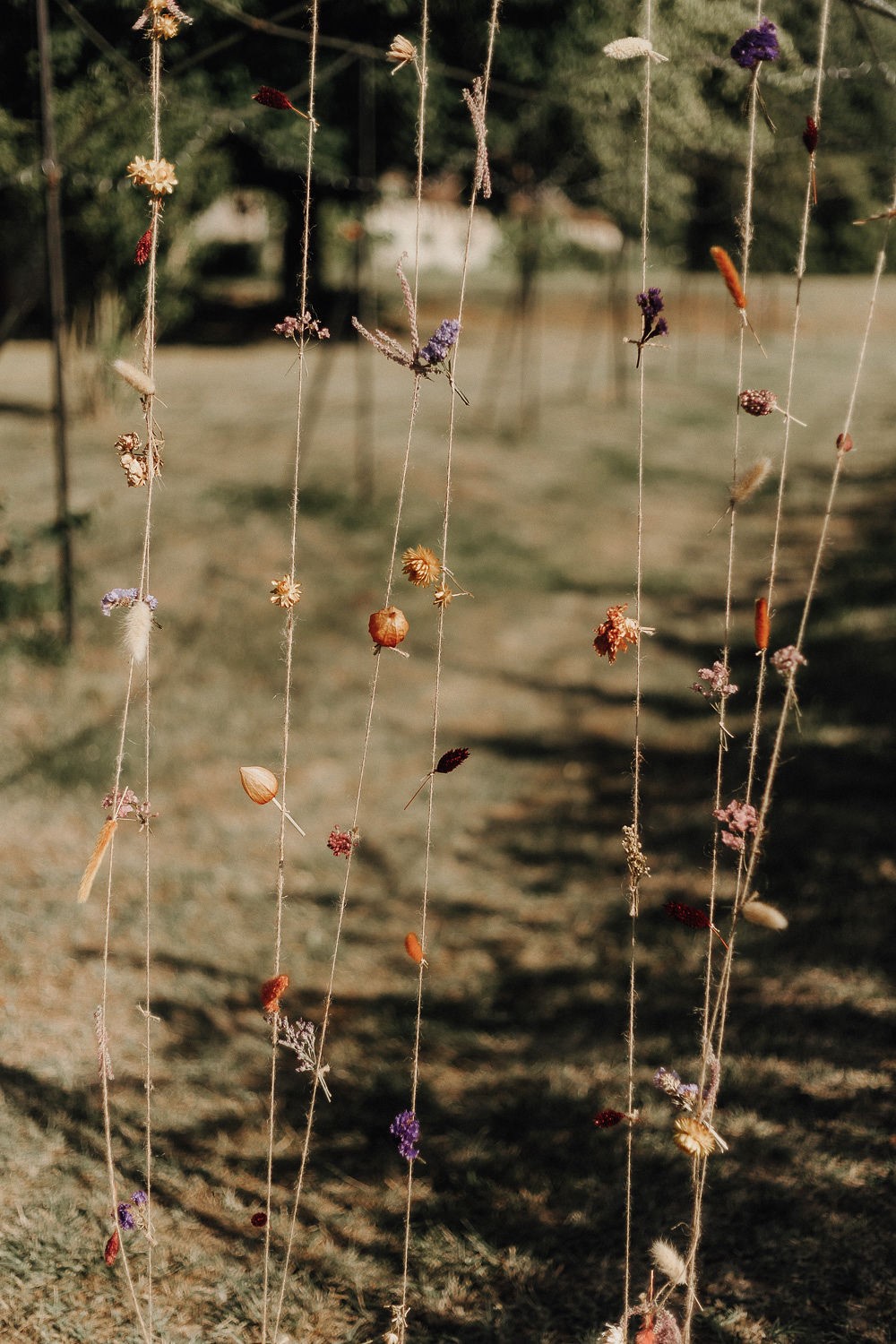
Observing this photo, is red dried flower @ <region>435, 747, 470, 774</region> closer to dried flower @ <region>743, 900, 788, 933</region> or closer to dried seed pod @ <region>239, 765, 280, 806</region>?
dried seed pod @ <region>239, 765, 280, 806</region>

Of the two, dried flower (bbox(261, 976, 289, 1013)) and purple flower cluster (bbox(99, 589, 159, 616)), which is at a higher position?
purple flower cluster (bbox(99, 589, 159, 616))

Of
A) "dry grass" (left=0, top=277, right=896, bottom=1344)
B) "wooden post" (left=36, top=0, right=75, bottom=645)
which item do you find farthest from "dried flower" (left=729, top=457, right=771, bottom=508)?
"wooden post" (left=36, top=0, right=75, bottom=645)

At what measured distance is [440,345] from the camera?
131cm

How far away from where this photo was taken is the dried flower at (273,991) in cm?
146

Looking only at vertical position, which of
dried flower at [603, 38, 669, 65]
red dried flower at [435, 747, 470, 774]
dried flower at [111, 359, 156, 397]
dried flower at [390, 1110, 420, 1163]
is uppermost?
dried flower at [603, 38, 669, 65]

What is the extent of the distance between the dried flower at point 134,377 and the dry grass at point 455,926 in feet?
5.21

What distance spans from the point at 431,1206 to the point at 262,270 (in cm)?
2089

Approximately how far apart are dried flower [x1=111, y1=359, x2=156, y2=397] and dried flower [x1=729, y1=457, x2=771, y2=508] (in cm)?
69

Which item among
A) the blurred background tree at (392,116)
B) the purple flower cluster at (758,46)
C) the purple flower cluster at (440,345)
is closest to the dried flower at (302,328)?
the purple flower cluster at (440,345)

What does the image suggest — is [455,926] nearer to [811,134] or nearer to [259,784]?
[259,784]

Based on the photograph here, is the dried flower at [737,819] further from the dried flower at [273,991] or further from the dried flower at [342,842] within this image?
the dried flower at [273,991]

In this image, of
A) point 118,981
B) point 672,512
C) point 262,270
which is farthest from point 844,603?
point 262,270

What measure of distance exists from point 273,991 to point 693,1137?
1.91 feet

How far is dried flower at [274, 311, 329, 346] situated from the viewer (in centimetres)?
139
